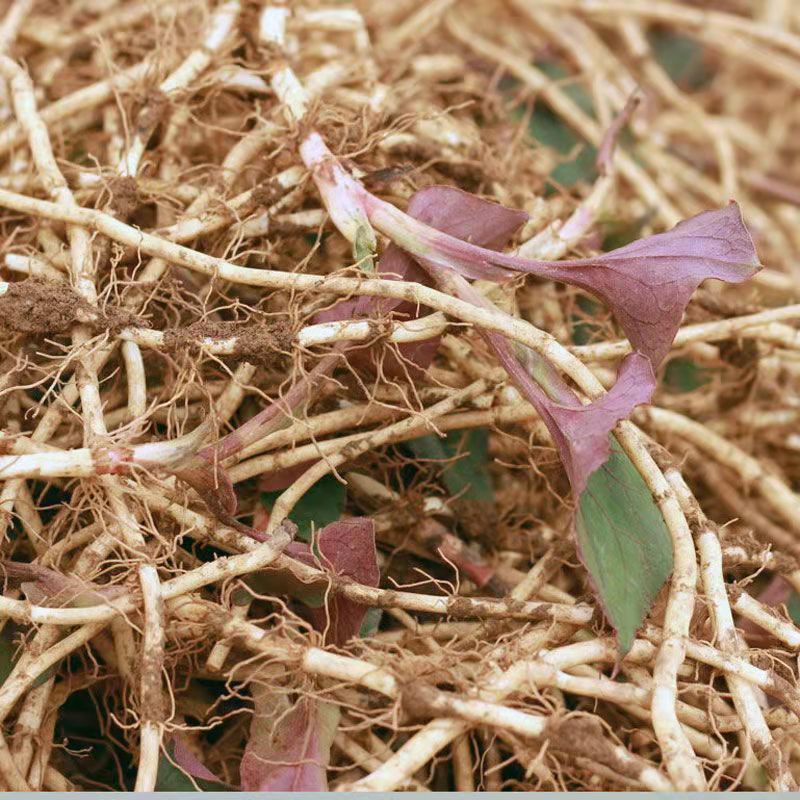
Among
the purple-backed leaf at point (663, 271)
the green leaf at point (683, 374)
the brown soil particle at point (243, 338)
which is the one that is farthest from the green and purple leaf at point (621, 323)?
the green leaf at point (683, 374)

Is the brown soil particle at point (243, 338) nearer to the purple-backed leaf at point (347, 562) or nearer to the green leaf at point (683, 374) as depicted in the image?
the purple-backed leaf at point (347, 562)

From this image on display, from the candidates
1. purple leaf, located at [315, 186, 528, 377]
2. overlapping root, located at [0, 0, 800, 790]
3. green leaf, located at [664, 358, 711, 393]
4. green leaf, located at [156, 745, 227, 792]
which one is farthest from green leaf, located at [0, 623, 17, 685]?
green leaf, located at [664, 358, 711, 393]

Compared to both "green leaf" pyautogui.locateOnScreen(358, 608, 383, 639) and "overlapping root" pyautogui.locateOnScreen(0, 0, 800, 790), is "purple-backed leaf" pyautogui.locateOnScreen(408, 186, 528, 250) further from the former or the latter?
"green leaf" pyautogui.locateOnScreen(358, 608, 383, 639)

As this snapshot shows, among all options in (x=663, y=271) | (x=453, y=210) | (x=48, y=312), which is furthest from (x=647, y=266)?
(x=48, y=312)

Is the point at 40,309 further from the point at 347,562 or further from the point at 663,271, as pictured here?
the point at 663,271

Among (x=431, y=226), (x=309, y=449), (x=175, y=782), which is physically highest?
(x=431, y=226)

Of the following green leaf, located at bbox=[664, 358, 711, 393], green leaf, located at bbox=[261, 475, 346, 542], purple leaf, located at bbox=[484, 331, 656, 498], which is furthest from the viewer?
green leaf, located at bbox=[664, 358, 711, 393]
